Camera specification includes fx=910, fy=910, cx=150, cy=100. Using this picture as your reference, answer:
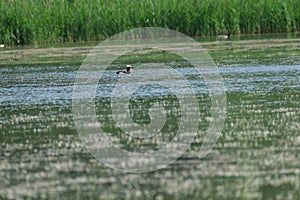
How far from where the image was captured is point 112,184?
23.6 ft

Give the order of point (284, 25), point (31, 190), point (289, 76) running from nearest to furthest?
point (31, 190) < point (289, 76) < point (284, 25)

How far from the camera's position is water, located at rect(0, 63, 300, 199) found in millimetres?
6949

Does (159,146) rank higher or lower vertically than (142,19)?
lower

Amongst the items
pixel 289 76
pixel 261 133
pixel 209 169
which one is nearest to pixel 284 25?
pixel 289 76

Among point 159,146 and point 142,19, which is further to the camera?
point 142,19

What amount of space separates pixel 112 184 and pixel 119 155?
1106 millimetres

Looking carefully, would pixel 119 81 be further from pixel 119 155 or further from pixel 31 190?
pixel 31 190

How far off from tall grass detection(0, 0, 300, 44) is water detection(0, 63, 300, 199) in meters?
12.1

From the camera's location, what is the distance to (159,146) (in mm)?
8617

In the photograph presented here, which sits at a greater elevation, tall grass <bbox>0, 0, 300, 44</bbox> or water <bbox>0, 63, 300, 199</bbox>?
tall grass <bbox>0, 0, 300, 44</bbox>

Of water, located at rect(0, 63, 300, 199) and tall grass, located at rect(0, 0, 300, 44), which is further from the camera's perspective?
tall grass, located at rect(0, 0, 300, 44)

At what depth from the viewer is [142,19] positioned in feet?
86.5

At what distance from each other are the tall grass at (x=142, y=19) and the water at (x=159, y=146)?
1212 cm

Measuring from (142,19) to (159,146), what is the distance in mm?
17976
